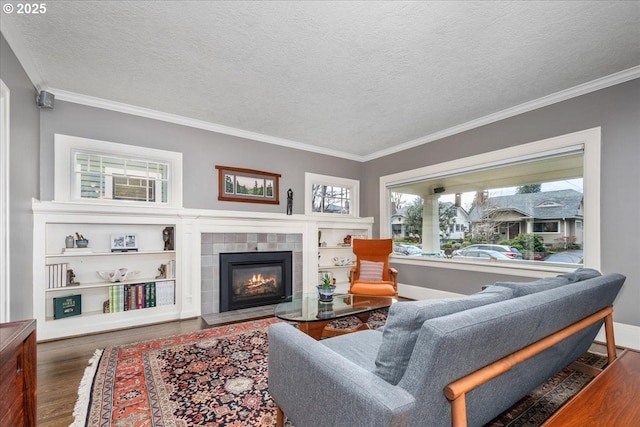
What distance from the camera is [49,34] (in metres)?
2.14

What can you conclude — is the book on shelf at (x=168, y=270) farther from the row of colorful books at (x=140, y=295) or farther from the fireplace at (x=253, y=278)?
the fireplace at (x=253, y=278)

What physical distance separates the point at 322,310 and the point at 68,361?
2.23m

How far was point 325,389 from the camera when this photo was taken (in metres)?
1.13

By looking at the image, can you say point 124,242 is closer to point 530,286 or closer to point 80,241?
point 80,241

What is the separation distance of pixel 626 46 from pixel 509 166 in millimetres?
1527

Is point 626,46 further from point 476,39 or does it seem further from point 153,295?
point 153,295

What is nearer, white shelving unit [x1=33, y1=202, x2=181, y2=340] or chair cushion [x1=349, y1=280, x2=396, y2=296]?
white shelving unit [x1=33, y1=202, x2=181, y2=340]

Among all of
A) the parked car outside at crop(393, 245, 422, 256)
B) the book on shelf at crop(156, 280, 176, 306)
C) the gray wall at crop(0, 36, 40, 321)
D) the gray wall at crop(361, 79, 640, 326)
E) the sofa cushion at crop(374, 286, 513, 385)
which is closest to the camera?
the sofa cushion at crop(374, 286, 513, 385)

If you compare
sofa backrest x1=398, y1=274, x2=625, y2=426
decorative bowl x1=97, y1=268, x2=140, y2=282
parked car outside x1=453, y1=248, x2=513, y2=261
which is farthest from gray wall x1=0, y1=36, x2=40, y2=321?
parked car outside x1=453, y1=248, x2=513, y2=261

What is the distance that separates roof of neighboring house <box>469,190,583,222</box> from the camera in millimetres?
3111

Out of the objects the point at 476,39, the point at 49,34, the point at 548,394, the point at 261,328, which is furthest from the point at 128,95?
the point at 548,394

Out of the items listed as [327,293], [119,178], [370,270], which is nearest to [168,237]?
[119,178]

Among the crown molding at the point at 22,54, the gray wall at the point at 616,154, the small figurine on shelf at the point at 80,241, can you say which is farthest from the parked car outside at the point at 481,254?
the crown molding at the point at 22,54

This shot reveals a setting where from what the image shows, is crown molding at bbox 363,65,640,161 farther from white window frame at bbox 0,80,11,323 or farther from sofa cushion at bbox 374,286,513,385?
white window frame at bbox 0,80,11,323
